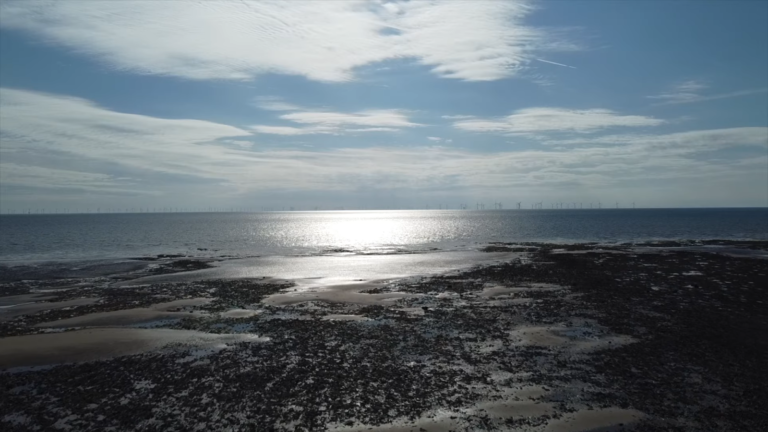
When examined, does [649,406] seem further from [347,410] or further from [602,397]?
[347,410]

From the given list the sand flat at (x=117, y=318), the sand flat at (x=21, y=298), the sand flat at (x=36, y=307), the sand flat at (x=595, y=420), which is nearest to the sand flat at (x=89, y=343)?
the sand flat at (x=117, y=318)

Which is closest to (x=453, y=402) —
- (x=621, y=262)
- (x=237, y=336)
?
(x=237, y=336)

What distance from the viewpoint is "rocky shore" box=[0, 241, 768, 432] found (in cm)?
1313

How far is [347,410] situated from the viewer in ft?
44.0

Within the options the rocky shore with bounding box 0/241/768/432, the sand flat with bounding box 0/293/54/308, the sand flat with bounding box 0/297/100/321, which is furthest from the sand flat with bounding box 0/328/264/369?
the sand flat with bounding box 0/293/54/308

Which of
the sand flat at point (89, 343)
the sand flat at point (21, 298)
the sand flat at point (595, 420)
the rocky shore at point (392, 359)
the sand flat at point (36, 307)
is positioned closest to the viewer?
the sand flat at point (595, 420)

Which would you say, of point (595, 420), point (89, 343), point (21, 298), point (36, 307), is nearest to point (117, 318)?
point (89, 343)

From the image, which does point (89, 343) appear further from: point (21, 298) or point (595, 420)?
point (595, 420)

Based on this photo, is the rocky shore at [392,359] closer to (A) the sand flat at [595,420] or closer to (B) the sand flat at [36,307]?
(A) the sand flat at [595,420]

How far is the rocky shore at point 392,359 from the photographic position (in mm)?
13133

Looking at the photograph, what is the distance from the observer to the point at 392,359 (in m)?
17.8

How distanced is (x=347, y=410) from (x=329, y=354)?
525cm

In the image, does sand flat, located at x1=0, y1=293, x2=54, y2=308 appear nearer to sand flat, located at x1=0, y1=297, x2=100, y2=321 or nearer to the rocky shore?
the rocky shore

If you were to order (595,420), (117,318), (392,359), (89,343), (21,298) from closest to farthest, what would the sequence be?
(595,420), (392,359), (89,343), (117,318), (21,298)
